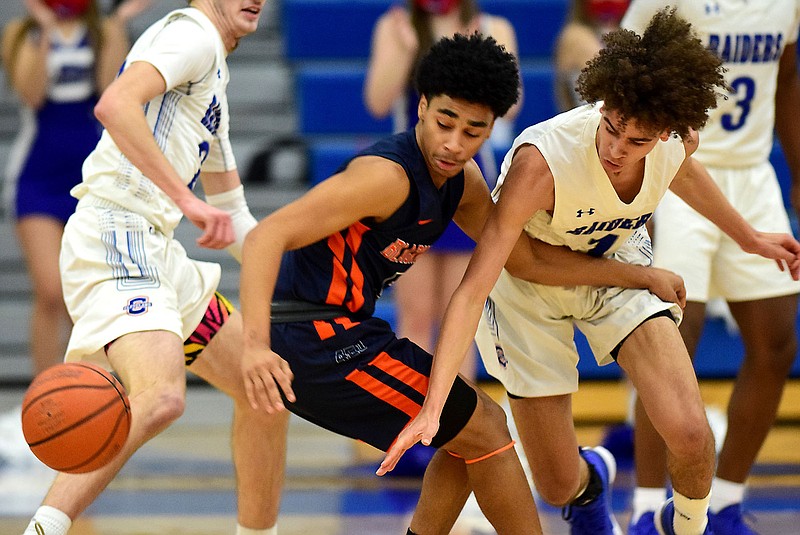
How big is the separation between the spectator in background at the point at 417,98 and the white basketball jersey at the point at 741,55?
136cm

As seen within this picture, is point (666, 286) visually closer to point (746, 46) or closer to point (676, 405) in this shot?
point (676, 405)

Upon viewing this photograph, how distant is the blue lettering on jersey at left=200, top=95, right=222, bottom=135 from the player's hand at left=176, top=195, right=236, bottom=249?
56 centimetres

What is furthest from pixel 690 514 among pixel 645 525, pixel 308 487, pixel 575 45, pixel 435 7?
pixel 575 45

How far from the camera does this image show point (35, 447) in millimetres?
3295

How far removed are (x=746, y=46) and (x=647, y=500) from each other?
1.81 metres

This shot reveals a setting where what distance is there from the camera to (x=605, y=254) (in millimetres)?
A: 3799

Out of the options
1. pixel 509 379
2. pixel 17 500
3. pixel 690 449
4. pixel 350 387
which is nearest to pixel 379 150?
pixel 350 387

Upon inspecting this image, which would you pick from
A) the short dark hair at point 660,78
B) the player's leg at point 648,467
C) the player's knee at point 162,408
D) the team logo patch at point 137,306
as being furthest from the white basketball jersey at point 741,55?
the player's knee at point 162,408

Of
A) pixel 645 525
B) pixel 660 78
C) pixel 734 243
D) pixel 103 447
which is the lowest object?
pixel 645 525

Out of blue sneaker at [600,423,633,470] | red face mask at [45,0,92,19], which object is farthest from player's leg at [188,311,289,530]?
red face mask at [45,0,92,19]

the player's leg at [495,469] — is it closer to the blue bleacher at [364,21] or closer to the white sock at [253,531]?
the white sock at [253,531]

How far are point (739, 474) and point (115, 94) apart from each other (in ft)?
8.90

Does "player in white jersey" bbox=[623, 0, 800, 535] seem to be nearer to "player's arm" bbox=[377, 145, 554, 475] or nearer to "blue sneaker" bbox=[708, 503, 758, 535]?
"blue sneaker" bbox=[708, 503, 758, 535]

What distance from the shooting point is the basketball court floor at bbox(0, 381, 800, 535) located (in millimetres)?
4781
